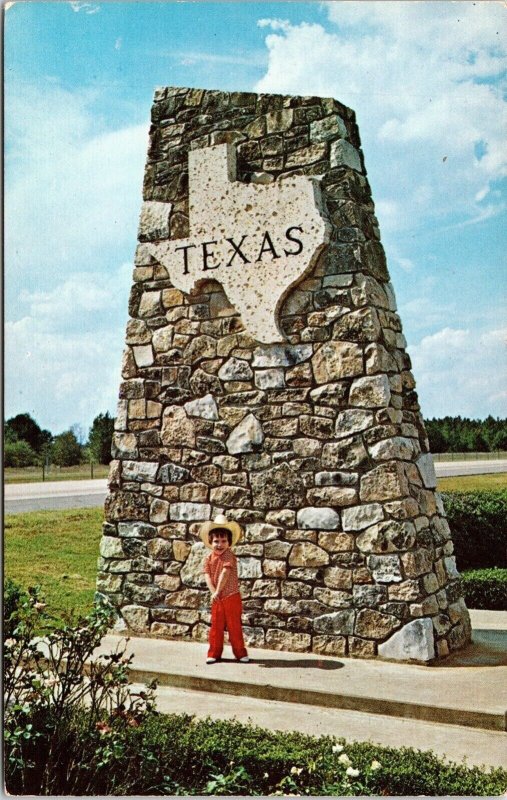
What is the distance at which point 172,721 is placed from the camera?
14.9ft

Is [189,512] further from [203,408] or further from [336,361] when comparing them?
[336,361]

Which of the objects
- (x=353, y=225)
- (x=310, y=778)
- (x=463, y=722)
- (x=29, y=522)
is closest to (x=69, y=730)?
(x=310, y=778)

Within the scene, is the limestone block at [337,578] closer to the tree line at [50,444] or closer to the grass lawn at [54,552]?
the tree line at [50,444]

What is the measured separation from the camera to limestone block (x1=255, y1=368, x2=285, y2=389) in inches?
252

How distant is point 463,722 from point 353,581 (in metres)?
1.44

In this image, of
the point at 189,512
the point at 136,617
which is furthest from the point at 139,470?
the point at 136,617

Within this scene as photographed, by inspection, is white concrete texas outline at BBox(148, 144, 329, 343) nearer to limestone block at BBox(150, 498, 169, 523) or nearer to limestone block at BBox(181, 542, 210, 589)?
limestone block at BBox(150, 498, 169, 523)

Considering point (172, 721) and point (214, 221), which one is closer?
point (172, 721)

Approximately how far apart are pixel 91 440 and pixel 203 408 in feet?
8.68

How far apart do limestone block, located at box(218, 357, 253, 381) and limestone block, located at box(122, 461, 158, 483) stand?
3.37 ft

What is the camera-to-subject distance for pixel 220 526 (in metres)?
6.02

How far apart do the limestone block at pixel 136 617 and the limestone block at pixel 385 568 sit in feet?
7.02

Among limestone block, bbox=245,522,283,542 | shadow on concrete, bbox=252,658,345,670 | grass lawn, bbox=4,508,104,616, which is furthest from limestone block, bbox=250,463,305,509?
grass lawn, bbox=4,508,104,616

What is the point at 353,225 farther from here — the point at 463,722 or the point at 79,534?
the point at 79,534
